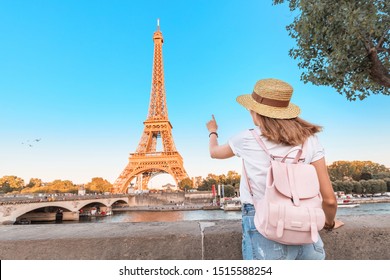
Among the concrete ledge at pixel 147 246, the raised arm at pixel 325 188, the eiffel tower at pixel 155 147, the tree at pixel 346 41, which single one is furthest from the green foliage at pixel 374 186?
the raised arm at pixel 325 188

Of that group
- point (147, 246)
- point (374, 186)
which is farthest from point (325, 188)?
point (374, 186)

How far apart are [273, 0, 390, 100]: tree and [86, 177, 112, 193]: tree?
6695 cm

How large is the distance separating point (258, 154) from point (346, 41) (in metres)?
2.82

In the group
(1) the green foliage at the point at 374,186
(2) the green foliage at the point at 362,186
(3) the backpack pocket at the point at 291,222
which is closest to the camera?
(3) the backpack pocket at the point at 291,222

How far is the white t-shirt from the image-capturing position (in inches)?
52.2

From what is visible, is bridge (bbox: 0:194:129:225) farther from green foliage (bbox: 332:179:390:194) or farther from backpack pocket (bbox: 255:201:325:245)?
green foliage (bbox: 332:179:390:194)

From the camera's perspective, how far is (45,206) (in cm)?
2852

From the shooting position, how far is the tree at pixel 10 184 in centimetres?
5822

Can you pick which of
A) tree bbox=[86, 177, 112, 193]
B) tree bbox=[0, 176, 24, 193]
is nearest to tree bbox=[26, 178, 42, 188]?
tree bbox=[0, 176, 24, 193]

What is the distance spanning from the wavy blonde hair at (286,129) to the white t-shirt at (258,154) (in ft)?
0.07

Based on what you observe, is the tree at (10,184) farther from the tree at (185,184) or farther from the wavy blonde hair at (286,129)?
the wavy blonde hair at (286,129)

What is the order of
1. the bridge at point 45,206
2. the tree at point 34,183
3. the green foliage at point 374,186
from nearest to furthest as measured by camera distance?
1. the bridge at point 45,206
2. the green foliage at point 374,186
3. the tree at point 34,183

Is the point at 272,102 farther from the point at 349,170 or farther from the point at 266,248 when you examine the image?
the point at 349,170

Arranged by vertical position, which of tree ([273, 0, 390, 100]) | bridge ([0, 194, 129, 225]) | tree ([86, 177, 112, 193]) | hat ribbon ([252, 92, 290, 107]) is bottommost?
bridge ([0, 194, 129, 225])
